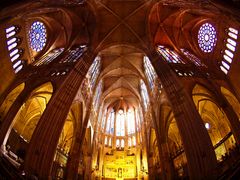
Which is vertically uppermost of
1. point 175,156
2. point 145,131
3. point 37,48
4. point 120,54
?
point 120,54

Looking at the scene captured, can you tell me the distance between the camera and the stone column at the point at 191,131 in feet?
44.0

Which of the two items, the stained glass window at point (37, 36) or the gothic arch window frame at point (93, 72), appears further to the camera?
the gothic arch window frame at point (93, 72)

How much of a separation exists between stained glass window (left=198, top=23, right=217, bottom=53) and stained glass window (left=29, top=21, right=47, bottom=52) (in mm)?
17254

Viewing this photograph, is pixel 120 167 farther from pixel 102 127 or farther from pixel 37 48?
pixel 37 48

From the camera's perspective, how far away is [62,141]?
80.3 ft

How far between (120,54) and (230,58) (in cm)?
1351

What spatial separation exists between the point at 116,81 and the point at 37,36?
13376 mm

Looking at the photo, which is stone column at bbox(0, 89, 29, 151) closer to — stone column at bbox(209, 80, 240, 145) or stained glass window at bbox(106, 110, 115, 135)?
stone column at bbox(209, 80, 240, 145)

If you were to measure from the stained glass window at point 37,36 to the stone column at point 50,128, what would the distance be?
221 inches

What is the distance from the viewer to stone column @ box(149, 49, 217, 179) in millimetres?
13398

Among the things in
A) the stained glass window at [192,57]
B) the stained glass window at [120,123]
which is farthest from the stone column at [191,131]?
the stained glass window at [120,123]

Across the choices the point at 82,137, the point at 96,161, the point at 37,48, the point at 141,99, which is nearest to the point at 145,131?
the point at 141,99

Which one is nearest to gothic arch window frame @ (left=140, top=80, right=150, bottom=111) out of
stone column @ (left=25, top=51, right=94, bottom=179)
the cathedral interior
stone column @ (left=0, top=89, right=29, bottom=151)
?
the cathedral interior

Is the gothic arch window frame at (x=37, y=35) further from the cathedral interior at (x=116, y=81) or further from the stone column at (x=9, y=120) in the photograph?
the stone column at (x=9, y=120)
